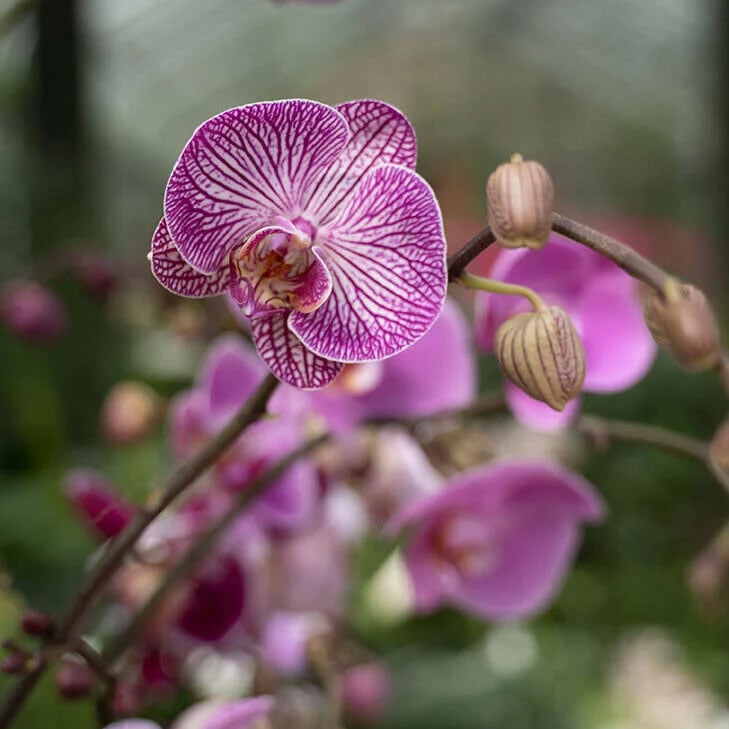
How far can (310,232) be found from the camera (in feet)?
1.03

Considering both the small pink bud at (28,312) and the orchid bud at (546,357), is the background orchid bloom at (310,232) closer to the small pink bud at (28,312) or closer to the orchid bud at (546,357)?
the orchid bud at (546,357)

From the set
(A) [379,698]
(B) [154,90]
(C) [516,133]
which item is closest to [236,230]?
(A) [379,698]

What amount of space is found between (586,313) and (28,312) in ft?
1.11

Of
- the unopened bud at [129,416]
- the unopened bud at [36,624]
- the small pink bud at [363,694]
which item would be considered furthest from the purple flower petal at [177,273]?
the small pink bud at [363,694]

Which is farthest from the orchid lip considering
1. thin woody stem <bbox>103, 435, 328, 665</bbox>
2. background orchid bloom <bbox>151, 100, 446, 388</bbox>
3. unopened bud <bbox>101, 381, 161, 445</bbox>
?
unopened bud <bbox>101, 381, 161, 445</bbox>

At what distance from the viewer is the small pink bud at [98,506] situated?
435 millimetres

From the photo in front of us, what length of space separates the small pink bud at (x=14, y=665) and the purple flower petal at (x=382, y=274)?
0.14 metres

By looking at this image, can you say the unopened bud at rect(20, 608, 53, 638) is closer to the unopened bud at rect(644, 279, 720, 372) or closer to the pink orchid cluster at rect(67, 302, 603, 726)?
the pink orchid cluster at rect(67, 302, 603, 726)

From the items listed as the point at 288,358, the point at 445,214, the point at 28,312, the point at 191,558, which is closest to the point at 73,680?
the point at 191,558

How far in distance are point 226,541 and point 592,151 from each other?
8611 mm

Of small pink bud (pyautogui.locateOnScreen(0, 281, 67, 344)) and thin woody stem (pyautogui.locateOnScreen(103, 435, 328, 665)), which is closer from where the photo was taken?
thin woody stem (pyautogui.locateOnScreen(103, 435, 328, 665))

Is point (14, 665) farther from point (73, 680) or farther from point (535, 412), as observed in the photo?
point (535, 412)

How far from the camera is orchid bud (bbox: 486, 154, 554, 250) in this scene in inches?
10.6

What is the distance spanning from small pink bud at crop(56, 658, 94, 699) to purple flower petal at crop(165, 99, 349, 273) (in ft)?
0.57
